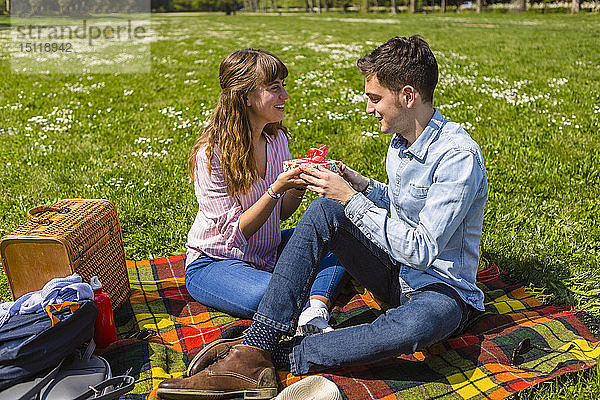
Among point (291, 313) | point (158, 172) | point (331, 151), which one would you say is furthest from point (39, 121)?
point (291, 313)

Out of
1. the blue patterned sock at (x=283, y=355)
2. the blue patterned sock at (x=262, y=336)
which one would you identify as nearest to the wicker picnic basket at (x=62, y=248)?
the blue patterned sock at (x=262, y=336)

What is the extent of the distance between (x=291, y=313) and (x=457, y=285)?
38.6 inches

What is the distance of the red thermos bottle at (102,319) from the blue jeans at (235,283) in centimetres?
63

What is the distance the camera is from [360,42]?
2248 cm

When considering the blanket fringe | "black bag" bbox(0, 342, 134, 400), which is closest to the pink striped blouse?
"black bag" bbox(0, 342, 134, 400)

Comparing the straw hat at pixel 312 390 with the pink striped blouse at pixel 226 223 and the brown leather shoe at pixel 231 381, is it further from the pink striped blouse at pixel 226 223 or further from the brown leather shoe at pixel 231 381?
the pink striped blouse at pixel 226 223

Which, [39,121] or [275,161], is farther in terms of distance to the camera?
[39,121]

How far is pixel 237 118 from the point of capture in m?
3.97

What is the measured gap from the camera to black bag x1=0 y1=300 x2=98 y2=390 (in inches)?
118

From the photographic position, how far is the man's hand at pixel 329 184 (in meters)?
3.30

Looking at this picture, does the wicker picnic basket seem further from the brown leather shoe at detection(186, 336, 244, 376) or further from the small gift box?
the small gift box

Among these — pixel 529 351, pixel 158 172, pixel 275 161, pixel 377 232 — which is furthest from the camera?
pixel 158 172

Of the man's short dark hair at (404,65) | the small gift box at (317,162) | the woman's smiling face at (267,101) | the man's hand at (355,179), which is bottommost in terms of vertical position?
the man's hand at (355,179)

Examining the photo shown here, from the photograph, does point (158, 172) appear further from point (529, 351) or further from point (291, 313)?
point (529, 351)
